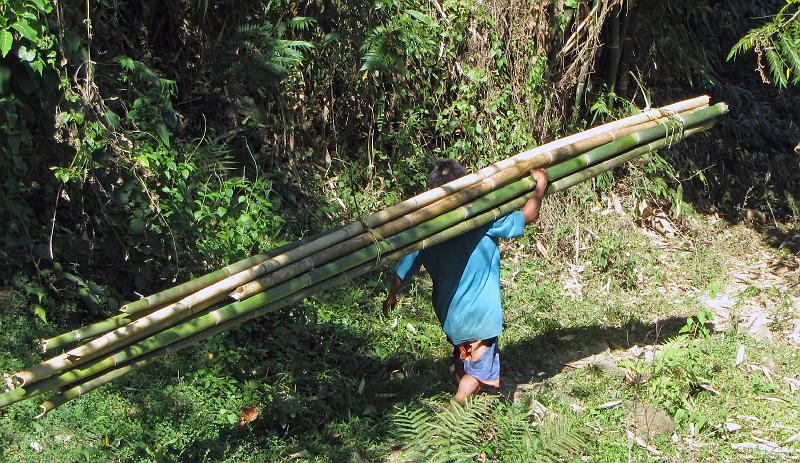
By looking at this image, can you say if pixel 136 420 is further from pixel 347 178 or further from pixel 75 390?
pixel 347 178

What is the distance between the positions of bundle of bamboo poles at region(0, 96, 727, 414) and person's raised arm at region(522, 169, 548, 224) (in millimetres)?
42

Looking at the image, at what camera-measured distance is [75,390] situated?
3.69 meters

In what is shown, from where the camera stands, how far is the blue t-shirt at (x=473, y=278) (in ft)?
15.3

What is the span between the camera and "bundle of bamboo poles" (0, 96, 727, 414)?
3633 mm

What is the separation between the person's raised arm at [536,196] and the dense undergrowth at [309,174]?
1.06m

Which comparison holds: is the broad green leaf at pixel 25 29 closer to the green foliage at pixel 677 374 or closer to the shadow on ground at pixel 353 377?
the shadow on ground at pixel 353 377

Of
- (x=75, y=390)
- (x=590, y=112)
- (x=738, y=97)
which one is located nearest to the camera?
(x=75, y=390)

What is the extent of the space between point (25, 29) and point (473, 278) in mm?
2463

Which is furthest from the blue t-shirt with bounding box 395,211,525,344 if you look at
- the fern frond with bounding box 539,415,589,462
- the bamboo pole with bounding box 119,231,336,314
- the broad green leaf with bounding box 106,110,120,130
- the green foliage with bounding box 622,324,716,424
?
the broad green leaf with bounding box 106,110,120,130

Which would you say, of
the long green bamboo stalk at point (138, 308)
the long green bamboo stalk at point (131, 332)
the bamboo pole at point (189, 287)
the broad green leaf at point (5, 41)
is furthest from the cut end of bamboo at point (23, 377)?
the broad green leaf at point (5, 41)

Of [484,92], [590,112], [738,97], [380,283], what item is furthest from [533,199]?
[738,97]

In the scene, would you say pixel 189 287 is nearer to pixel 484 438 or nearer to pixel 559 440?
pixel 484 438

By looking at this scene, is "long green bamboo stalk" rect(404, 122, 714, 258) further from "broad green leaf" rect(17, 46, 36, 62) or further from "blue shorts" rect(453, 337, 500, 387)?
"broad green leaf" rect(17, 46, 36, 62)

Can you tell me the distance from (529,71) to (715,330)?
8.68ft
